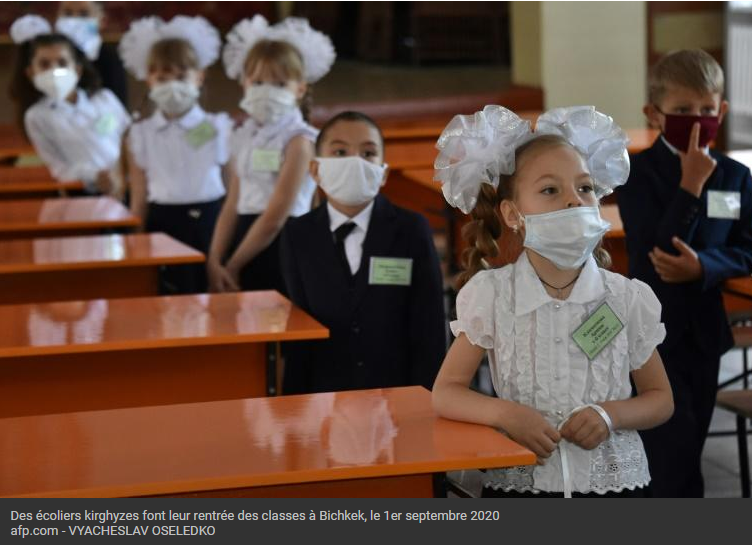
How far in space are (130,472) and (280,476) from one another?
9.9 inches

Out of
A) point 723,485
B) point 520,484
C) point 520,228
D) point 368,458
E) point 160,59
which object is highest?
point 160,59

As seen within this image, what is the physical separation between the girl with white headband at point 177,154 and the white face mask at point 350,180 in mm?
2189

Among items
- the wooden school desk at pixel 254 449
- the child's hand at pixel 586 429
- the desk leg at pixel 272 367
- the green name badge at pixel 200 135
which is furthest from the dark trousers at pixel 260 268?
the child's hand at pixel 586 429


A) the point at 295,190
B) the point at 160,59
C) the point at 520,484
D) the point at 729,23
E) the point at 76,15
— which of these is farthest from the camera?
the point at 729,23

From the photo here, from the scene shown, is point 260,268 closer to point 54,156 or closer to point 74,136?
point 74,136

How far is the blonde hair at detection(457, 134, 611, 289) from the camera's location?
249 cm

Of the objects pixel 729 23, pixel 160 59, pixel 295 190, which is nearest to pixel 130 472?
pixel 295 190

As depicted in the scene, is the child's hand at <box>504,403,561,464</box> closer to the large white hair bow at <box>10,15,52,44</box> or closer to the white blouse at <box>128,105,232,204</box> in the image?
the white blouse at <box>128,105,232,204</box>

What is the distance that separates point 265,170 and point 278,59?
447 millimetres

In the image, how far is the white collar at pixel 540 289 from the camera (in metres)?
2.40

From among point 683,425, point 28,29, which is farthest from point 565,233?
point 28,29

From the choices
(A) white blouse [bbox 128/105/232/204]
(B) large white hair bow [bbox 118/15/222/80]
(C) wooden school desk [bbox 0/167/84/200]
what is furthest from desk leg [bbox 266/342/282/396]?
(C) wooden school desk [bbox 0/167/84/200]

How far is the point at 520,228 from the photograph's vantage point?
2471mm

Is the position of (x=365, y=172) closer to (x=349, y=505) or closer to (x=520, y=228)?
(x=520, y=228)
